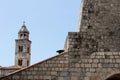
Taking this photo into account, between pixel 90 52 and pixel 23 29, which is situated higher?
pixel 23 29

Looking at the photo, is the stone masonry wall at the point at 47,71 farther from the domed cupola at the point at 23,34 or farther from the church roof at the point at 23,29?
the church roof at the point at 23,29

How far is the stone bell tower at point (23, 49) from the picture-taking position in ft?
313

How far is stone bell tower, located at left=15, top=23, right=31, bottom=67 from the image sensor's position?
95.4 metres

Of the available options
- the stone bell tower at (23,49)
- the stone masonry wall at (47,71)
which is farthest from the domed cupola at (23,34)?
the stone masonry wall at (47,71)

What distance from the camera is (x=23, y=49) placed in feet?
320

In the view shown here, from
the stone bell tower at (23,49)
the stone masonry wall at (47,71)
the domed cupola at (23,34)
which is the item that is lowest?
the stone masonry wall at (47,71)

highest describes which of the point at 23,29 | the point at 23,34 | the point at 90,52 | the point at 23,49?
the point at 23,29

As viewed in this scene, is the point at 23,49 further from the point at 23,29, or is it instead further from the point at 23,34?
the point at 23,29

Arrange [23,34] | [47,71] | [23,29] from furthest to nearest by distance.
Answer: [23,29], [23,34], [47,71]

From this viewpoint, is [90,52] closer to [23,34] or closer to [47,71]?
[47,71]

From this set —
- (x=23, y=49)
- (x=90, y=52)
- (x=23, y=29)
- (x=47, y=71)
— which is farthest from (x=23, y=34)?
(x=47, y=71)

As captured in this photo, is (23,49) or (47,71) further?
(23,49)

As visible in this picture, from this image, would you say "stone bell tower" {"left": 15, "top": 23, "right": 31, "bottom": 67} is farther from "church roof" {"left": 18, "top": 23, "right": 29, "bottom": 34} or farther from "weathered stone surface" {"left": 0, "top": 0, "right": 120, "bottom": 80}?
"weathered stone surface" {"left": 0, "top": 0, "right": 120, "bottom": 80}

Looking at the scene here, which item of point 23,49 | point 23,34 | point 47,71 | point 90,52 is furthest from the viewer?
point 23,34
